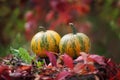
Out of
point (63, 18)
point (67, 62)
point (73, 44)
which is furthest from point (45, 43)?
point (63, 18)

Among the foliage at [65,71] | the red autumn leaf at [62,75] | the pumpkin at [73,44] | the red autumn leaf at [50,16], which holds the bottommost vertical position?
the red autumn leaf at [62,75]

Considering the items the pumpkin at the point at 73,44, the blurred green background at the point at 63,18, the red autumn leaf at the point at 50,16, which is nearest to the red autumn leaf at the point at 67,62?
the pumpkin at the point at 73,44

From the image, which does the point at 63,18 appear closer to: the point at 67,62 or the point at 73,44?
the point at 73,44

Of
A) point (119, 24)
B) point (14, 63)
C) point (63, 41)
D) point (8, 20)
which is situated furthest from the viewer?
point (8, 20)

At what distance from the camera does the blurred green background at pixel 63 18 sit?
17.3 ft

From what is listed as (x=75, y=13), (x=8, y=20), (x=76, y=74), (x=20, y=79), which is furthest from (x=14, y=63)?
(x=8, y=20)

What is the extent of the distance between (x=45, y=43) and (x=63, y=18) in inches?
111

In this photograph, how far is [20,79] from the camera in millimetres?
2041

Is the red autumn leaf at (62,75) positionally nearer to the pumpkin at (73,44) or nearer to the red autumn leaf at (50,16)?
the pumpkin at (73,44)

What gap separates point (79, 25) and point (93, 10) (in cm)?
51

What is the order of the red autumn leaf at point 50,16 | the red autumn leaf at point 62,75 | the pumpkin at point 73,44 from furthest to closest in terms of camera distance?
the red autumn leaf at point 50,16
the pumpkin at point 73,44
the red autumn leaf at point 62,75

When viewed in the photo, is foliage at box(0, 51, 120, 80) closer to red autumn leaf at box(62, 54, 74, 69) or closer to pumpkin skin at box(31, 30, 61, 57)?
red autumn leaf at box(62, 54, 74, 69)

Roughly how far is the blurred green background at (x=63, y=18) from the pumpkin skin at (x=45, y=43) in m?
2.72

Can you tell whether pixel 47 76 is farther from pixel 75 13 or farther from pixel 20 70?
pixel 75 13
